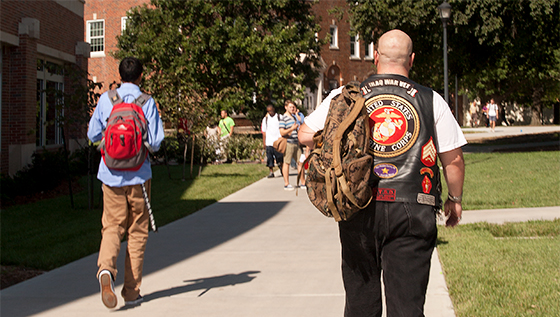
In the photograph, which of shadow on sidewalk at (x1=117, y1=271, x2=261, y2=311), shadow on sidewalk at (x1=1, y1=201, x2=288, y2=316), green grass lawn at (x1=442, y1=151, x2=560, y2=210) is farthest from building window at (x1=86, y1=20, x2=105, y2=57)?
shadow on sidewalk at (x1=117, y1=271, x2=261, y2=311)

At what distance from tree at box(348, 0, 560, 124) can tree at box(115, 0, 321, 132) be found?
469cm

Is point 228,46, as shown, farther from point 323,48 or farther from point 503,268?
point 503,268

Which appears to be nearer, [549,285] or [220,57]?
[549,285]

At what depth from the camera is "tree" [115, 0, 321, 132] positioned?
2558 centimetres

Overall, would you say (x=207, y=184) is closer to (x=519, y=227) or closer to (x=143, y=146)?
(x=519, y=227)

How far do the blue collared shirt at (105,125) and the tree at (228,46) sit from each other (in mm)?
19662

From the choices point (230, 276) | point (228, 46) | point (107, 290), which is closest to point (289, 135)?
point (230, 276)

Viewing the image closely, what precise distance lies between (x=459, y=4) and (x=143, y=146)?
665 inches

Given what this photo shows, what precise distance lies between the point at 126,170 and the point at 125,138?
30 centimetres

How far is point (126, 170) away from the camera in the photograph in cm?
476

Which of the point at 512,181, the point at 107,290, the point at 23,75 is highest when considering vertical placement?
the point at 23,75

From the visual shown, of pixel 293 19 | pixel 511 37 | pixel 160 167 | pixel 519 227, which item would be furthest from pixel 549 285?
pixel 293 19

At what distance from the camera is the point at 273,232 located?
330 inches

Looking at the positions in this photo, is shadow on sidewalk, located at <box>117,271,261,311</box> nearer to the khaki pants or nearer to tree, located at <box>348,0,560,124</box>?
the khaki pants
